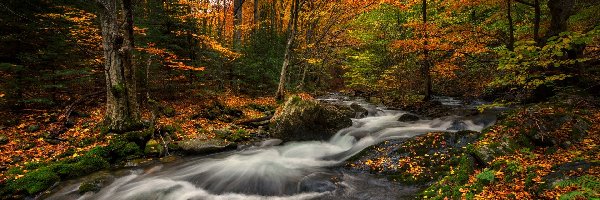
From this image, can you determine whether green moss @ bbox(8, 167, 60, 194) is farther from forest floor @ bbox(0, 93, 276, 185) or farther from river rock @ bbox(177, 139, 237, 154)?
river rock @ bbox(177, 139, 237, 154)

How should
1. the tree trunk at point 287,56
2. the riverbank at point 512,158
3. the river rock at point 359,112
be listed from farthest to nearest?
the tree trunk at point 287,56
the river rock at point 359,112
the riverbank at point 512,158

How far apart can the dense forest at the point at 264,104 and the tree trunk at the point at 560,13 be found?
0.09ft

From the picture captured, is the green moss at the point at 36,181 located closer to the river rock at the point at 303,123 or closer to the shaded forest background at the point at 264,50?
the shaded forest background at the point at 264,50

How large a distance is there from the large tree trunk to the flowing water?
2.17 m

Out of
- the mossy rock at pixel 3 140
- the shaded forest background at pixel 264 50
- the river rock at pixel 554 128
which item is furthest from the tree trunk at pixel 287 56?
the river rock at pixel 554 128

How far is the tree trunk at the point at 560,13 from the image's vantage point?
8.34 metres

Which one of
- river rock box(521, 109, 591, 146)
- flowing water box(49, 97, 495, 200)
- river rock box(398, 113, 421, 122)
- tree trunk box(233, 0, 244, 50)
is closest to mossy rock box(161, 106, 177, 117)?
flowing water box(49, 97, 495, 200)

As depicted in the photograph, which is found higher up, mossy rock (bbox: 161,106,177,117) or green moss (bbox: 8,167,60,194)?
mossy rock (bbox: 161,106,177,117)

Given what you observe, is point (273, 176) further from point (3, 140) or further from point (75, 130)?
point (3, 140)

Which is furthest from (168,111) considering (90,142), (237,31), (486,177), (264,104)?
(486,177)

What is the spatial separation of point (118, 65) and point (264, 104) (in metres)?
8.09

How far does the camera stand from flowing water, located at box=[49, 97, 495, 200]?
7122 millimetres

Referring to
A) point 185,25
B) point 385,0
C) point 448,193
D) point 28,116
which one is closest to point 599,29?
point 448,193

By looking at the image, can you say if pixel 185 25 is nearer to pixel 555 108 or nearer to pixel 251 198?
pixel 251 198
